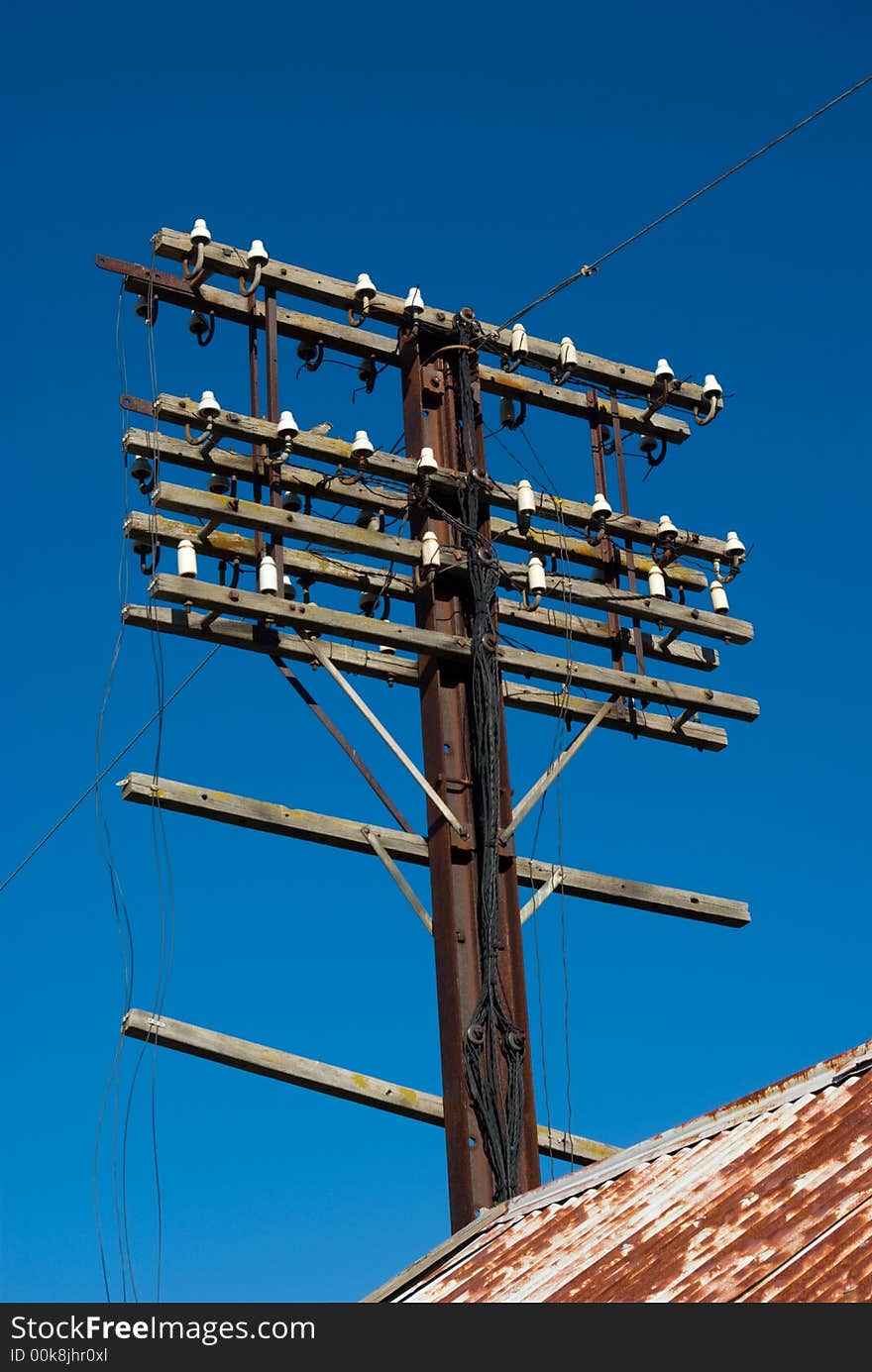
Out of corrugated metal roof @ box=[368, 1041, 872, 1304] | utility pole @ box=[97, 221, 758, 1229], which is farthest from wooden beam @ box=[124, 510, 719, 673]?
corrugated metal roof @ box=[368, 1041, 872, 1304]

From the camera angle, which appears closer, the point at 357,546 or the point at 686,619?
the point at 357,546

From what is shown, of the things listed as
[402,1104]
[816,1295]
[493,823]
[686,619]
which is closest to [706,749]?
[686,619]

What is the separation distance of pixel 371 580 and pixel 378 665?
2.03ft

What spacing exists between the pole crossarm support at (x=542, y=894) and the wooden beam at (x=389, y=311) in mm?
3770

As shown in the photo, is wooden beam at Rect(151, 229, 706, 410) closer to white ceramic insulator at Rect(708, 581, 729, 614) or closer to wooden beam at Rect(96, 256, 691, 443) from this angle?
wooden beam at Rect(96, 256, 691, 443)

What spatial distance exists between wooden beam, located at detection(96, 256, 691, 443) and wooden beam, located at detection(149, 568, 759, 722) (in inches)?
83.5

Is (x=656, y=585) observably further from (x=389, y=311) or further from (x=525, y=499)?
(x=389, y=311)

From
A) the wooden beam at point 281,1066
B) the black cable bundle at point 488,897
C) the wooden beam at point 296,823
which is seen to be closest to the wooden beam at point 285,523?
the black cable bundle at point 488,897

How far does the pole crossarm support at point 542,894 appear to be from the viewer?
13492mm

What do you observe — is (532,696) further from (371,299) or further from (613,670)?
(371,299)

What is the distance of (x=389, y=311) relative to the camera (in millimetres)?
14773

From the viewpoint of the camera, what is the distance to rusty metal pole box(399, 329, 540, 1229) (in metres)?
12.2
